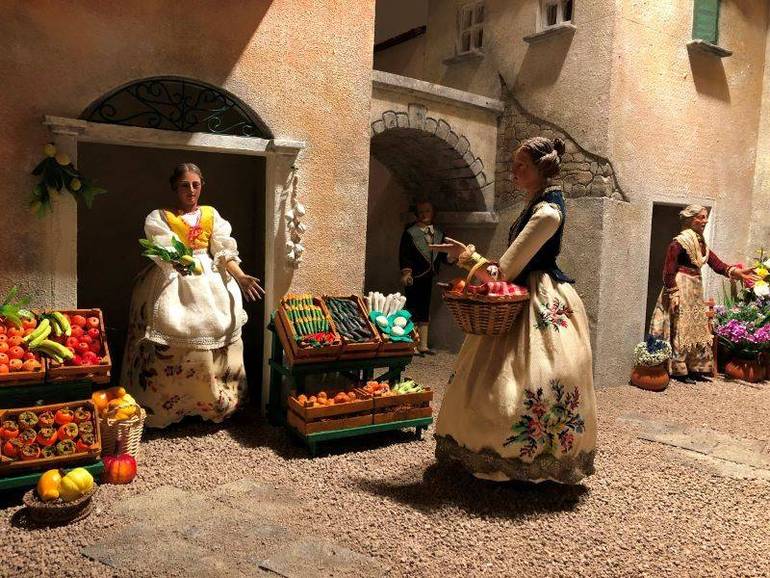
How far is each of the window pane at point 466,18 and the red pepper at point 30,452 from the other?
665 centimetres

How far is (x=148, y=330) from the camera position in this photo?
428cm

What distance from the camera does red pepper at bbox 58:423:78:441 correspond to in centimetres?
341

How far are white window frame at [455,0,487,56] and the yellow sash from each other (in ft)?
14.6

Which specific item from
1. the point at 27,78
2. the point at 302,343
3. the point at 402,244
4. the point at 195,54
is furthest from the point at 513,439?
the point at 402,244

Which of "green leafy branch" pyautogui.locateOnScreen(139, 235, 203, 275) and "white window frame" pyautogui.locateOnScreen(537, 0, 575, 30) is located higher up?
"white window frame" pyautogui.locateOnScreen(537, 0, 575, 30)

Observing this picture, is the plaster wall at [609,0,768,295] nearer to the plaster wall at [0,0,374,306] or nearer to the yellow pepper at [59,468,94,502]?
the plaster wall at [0,0,374,306]

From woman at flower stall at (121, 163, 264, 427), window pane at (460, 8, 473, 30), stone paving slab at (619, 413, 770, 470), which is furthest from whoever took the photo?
window pane at (460, 8, 473, 30)

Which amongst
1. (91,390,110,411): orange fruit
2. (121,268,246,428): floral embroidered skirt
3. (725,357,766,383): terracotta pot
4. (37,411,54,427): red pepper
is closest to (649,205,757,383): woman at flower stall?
(725,357,766,383): terracotta pot

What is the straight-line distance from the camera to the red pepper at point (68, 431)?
3408 mm

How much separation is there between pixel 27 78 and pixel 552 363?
3466 millimetres

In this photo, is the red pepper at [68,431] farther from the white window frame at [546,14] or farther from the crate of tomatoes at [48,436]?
the white window frame at [546,14]

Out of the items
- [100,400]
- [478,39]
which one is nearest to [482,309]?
[100,400]

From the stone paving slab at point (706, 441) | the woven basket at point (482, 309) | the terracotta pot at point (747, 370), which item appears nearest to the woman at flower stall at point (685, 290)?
the terracotta pot at point (747, 370)

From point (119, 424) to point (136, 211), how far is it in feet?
9.05
